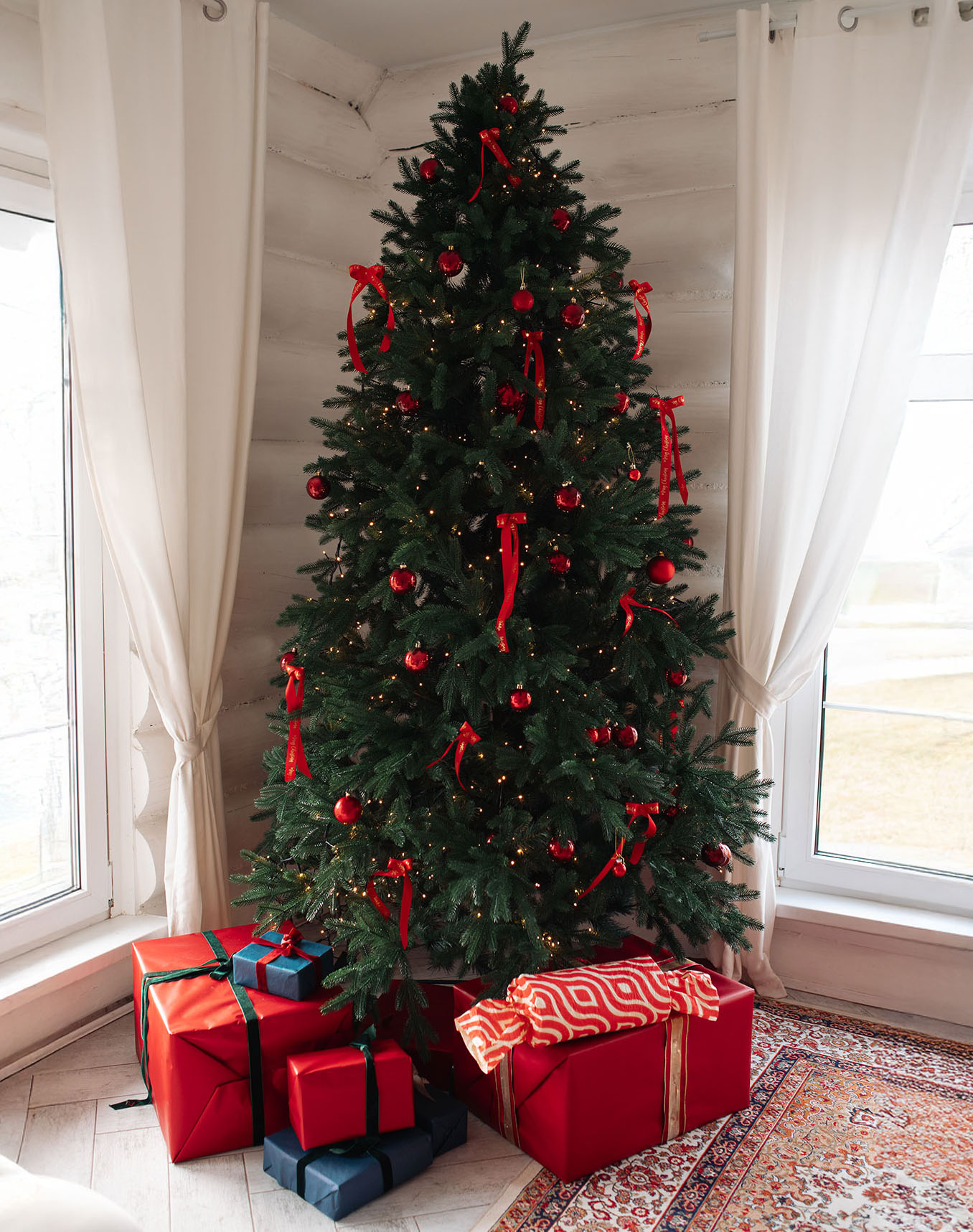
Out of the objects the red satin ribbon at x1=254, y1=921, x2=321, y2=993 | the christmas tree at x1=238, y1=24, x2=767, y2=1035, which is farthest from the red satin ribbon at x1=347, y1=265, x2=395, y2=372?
the red satin ribbon at x1=254, y1=921, x2=321, y2=993

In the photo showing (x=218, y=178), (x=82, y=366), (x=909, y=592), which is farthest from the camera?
(x=909, y=592)

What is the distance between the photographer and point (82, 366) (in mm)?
2041

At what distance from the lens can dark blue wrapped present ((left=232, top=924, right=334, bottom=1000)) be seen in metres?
1.90

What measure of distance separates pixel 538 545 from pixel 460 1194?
123cm

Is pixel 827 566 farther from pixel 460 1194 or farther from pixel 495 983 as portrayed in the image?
pixel 460 1194

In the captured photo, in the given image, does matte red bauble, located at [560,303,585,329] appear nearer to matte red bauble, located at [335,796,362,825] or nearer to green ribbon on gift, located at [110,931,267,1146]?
matte red bauble, located at [335,796,362,825]

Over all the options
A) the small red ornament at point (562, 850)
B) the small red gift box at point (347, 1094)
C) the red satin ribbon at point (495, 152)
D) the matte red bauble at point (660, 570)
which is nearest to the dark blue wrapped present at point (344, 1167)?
the small red gift box at point (347, 1094)

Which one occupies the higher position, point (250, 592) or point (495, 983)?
point (250, 592)

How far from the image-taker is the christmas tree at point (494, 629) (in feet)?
6.15

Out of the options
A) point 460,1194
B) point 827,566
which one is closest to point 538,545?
point 827,566

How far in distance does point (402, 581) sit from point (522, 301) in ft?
1.98

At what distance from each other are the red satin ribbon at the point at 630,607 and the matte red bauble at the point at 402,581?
1.41 feet

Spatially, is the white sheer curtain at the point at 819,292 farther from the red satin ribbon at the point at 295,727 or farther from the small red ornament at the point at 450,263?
the red satin ribbon at the point at 295,727

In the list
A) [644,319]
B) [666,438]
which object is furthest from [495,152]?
[666,438]
